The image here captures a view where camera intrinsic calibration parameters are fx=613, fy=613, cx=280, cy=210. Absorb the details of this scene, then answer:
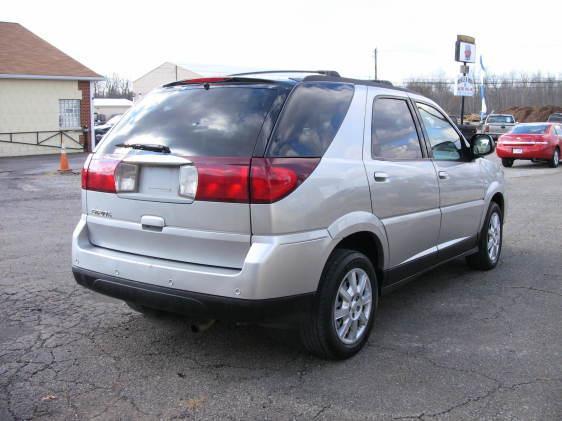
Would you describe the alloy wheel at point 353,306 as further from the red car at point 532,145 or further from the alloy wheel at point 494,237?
the red car at point 532,145

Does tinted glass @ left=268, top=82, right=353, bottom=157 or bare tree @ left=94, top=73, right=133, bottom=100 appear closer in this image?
tinted glass @ left=268, top=82, right=353, bottom=157

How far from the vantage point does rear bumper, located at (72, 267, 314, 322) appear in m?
3.47

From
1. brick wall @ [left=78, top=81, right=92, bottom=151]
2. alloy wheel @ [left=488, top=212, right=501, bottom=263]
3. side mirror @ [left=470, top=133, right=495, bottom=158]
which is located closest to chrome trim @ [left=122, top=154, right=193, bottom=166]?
side mirror @ [left=470, top=133, right=495, bottom=158]

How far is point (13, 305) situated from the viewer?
5.08 metres

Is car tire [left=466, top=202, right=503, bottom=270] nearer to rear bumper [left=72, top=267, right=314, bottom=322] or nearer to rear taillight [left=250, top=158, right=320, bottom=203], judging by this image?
rear bumper [left=72, top=267, right=314, bottom=322]

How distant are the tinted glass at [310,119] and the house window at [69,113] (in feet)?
78.2

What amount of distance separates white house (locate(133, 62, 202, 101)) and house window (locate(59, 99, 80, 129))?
3686 cm

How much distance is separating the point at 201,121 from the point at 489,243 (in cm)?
376

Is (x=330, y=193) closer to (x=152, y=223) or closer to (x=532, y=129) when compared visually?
(x=152, y=223)

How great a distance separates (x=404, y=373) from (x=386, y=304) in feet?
4.79

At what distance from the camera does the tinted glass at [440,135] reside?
5.29 meters

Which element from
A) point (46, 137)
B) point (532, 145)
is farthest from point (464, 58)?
point (46, 137)

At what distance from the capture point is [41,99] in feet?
82.2

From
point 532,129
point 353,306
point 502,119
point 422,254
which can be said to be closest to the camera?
point 353,306
